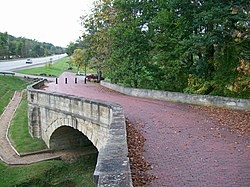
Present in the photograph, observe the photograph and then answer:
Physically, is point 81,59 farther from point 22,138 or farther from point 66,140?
point 66,140

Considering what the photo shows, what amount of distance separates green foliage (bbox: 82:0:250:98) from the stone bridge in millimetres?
7156

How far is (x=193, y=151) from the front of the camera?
7352mm

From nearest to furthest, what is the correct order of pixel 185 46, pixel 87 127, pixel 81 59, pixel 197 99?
pixel 87 127 → pixel 197 99 → pixel 185 46 → pixel 81 59

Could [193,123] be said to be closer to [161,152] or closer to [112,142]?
[161,152]

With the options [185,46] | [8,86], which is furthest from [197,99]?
[8,86]

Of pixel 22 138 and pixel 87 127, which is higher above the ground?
pixel 87 127

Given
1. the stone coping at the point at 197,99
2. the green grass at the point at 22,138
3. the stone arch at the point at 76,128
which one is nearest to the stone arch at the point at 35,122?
the green grass at the point at 22,138

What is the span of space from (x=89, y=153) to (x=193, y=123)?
976cm

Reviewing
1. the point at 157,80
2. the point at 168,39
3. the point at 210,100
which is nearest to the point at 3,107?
the point at 157,80

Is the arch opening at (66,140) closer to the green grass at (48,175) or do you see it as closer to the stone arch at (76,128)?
the stone arch at (76,128)

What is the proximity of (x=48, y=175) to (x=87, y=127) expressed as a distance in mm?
4132

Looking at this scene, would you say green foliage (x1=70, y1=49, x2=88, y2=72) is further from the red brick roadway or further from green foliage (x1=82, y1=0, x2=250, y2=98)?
the red brick roadway

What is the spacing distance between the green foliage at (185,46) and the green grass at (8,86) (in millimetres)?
13606

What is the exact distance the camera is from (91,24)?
32.3 m
